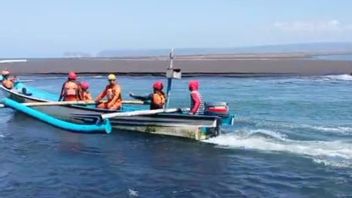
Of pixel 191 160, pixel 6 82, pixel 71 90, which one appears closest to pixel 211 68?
pixel 6 82

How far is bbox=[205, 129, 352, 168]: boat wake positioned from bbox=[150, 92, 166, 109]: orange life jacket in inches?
87.2

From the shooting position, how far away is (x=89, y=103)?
20203 mm

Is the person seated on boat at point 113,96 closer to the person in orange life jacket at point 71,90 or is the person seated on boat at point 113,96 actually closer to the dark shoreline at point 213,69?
the person in orange life jacket at point 71,90

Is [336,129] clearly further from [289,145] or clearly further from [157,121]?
[157,121]

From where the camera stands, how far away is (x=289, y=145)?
635 inches

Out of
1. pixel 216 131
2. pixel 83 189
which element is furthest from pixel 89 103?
pixel 83 189

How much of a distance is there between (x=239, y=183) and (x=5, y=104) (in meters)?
11.8

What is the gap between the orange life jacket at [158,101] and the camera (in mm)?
18422

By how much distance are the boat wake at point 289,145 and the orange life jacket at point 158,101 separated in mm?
2214

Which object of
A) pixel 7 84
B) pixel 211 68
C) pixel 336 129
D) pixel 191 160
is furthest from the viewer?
pixel 211 68

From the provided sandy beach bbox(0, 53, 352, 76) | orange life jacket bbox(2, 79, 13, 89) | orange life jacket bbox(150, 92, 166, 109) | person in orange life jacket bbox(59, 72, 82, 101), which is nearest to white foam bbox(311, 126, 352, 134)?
orange life jacket bbox(150, 92, 166, 109)

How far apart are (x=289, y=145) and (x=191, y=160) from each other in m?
3.18

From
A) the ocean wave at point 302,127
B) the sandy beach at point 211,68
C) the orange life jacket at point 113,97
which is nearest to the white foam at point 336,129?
the ocean wave at point 302,127

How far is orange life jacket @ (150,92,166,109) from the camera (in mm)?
18422
